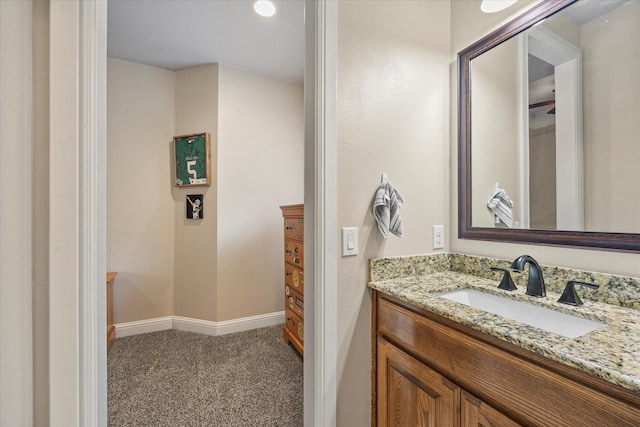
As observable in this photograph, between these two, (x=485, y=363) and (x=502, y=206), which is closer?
(x=485, y=363)

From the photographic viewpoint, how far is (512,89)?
50.3 inches

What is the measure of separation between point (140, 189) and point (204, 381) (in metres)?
1.94

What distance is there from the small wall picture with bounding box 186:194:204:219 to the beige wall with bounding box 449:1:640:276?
2364 mm

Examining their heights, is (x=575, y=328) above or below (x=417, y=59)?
below

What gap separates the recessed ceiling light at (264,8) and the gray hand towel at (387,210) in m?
1.69

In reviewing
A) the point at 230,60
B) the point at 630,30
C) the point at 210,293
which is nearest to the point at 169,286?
the point at 210,293

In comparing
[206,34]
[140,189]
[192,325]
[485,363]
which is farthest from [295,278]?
[206,34]

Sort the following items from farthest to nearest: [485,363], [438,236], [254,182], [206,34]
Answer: [254,182] < [206,34] < [438,236] < [485,363]

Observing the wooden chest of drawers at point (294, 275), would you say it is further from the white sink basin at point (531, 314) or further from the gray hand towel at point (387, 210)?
the white sink basin at point (531, 314)

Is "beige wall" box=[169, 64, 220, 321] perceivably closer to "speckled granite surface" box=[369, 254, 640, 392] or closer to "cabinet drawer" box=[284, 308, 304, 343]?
"cabinet drawer" box=[284, 308, 304, 343]

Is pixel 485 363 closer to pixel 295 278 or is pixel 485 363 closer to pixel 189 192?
pixel 295 278

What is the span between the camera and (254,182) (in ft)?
9.78

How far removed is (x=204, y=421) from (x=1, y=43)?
1912mm

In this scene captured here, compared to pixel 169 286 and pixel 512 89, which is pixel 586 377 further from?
pixel 169 286
